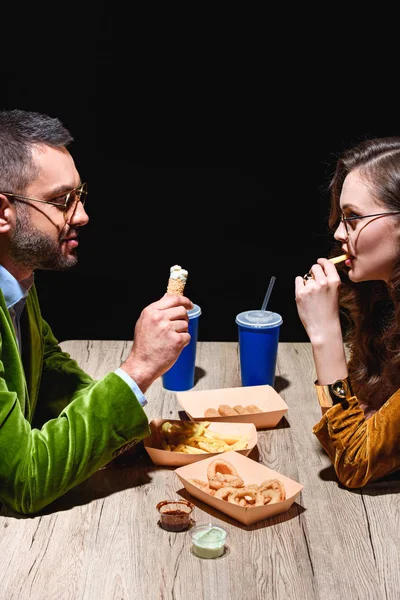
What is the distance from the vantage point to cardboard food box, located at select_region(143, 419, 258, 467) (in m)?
2.32

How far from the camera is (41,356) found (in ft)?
8.98

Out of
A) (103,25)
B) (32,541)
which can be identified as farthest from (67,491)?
(103,25)

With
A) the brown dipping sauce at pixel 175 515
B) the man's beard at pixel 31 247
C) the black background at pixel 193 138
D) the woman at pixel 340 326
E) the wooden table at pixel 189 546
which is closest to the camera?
the wooden table at pixel 189 546

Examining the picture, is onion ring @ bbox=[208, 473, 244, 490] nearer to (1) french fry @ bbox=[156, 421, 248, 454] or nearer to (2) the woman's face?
(1) french fry @ bbox=[156, 421, 248, 454]

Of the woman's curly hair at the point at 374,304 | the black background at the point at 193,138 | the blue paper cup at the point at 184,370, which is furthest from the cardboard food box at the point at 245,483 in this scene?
the black background at the point at 193,138

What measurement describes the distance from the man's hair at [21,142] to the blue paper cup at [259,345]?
863mm

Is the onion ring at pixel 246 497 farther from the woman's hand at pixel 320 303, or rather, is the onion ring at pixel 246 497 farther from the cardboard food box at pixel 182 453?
the woman's hand at pixel 320 303

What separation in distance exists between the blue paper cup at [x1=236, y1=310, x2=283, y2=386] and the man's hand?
1.67 ft

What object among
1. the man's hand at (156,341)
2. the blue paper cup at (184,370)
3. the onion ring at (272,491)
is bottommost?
the blue paper cup at (184,370)

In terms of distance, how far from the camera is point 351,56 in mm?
3846

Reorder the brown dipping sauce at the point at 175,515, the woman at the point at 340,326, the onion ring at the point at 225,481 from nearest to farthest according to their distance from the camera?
the brown dipping sauce at the point at 175,515 → the onion ring at the point at 225,481 → the woman at the point at 340,326

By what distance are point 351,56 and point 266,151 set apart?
0.62 m

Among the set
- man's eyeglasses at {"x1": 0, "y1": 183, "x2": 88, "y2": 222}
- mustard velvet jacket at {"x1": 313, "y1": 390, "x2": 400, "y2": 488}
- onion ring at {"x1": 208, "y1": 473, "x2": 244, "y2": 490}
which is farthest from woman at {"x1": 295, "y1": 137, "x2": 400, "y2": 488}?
man's eyeglasses at {"x1": 0, "y1": 183, "x2": 88, "y2": 222}

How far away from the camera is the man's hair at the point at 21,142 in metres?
2.35
